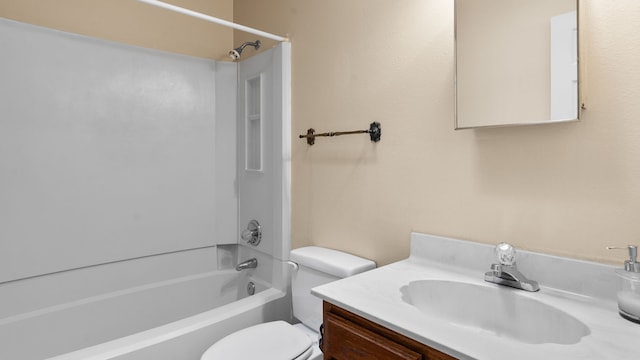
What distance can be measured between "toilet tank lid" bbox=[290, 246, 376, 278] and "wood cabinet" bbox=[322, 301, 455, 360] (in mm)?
411

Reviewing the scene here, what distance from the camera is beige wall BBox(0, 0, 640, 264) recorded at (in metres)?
0.92

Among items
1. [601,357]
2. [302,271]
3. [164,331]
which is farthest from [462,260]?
[164,331]

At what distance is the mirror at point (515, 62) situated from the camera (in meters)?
0.96

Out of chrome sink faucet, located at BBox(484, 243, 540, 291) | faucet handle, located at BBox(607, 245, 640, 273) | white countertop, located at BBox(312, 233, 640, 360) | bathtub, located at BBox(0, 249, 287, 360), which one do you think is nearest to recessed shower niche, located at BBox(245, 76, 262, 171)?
bathtub, located at BBox(0, 249, 287, 360)

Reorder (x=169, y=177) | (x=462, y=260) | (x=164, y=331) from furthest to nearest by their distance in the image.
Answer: (x=169, y=177), (x=164, y=331), (x=462, y=260)

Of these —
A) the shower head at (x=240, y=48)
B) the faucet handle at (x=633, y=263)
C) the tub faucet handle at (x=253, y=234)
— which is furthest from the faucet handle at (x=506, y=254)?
the shower head at (x=240, y=48)

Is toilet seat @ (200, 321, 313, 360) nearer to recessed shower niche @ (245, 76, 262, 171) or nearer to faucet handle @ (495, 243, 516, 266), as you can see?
faucet handle @ (495, 243, 516, 266)

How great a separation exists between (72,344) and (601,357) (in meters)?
2.20

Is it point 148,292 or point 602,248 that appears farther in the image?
point 148,292

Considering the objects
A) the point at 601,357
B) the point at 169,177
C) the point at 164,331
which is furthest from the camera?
the point at 169,177

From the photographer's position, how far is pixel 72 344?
177 centimetres

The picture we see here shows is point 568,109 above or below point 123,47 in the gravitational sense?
below

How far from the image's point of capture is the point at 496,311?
1017 mm

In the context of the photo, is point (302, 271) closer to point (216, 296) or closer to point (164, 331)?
point (164, 331)
